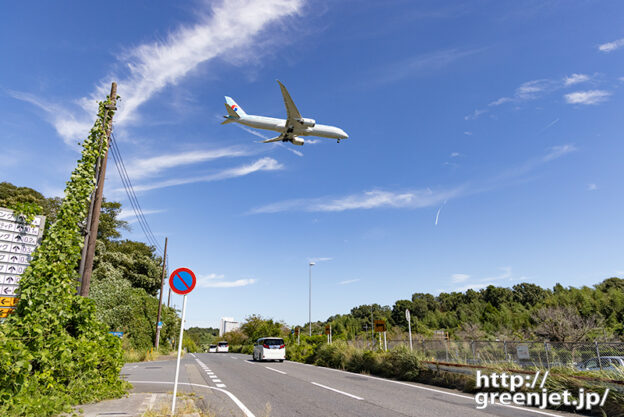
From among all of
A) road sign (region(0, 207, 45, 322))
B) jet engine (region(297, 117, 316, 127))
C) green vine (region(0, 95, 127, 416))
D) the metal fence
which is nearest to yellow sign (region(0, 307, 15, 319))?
road sign (region(0, 207, 45, 322))

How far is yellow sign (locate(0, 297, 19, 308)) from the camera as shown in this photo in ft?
24.6

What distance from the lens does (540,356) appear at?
37.0 feet

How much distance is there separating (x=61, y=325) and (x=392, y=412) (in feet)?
24.3

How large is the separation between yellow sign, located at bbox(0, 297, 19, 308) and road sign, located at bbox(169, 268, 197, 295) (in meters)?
3.23

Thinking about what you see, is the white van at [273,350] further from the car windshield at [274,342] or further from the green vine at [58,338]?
the green vine at [58,338]

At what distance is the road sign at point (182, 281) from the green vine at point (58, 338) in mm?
2298

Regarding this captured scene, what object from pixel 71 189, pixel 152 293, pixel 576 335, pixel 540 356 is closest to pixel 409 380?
pixel 540 356

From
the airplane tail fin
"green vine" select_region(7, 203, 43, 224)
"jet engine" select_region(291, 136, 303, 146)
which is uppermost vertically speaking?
the airplane tail fin

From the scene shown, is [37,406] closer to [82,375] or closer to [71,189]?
[82,375]

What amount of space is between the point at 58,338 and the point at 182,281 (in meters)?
2.63

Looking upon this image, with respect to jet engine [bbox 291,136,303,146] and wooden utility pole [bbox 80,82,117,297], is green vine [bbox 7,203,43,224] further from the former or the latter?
jet engine [bbox 291,136,303,146]

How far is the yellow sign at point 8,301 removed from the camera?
7511mm

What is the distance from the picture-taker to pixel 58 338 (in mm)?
7410

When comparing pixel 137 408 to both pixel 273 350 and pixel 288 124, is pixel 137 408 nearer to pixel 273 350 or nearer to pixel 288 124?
pixel 288 124
